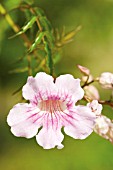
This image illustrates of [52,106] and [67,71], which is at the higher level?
[52,106]

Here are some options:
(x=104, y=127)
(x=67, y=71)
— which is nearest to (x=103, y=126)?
(x=104, y=127)

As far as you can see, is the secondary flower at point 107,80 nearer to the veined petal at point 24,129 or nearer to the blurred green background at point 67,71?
the veined petal at point 24,129

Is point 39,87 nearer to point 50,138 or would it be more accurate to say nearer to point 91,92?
point 50,138

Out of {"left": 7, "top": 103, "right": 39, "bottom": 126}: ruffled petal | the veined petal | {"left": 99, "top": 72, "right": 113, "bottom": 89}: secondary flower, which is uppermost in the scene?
{"left": 7, "top": 103, "right": 39, "bottom": 126}: ruffled petal

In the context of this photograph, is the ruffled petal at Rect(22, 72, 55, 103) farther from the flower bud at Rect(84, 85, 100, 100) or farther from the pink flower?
the flower bud at Rect(84, 85, 100, 100)

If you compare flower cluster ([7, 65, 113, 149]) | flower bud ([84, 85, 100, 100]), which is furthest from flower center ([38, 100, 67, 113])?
flower bud ([84, 85, 100, 100])
